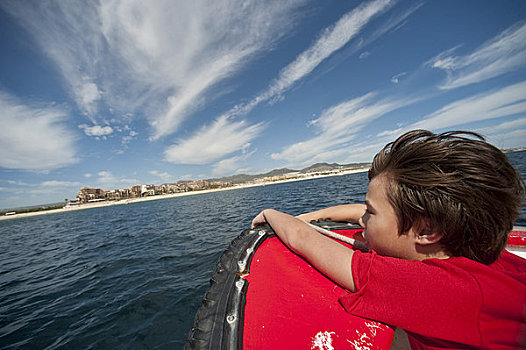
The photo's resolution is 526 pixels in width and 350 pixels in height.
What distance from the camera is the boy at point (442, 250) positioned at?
2.44 feet

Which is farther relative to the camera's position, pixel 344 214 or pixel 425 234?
pixel 344 214

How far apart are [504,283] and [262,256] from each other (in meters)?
1.58

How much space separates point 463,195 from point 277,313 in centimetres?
128

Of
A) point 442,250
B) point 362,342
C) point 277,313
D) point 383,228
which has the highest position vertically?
point 383,228

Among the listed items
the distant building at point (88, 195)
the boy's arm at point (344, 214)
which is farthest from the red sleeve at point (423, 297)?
the distant building at point (88, 195)

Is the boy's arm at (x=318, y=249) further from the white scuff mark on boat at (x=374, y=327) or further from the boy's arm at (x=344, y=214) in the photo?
the boy's arm at (x=344, y=214)

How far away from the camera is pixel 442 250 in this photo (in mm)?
1038

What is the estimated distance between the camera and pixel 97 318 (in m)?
3.44

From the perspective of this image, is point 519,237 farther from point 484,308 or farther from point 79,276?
point 79,276

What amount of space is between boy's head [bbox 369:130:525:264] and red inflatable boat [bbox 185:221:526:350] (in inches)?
26.7

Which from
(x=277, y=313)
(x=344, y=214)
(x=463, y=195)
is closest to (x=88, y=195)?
(x=344, y=214)

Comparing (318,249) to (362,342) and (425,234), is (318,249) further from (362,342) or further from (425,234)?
(425,234)

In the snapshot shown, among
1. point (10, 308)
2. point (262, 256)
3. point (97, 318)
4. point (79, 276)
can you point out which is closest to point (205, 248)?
point (97, 318)

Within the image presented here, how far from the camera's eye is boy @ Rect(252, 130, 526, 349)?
0.74 meters
